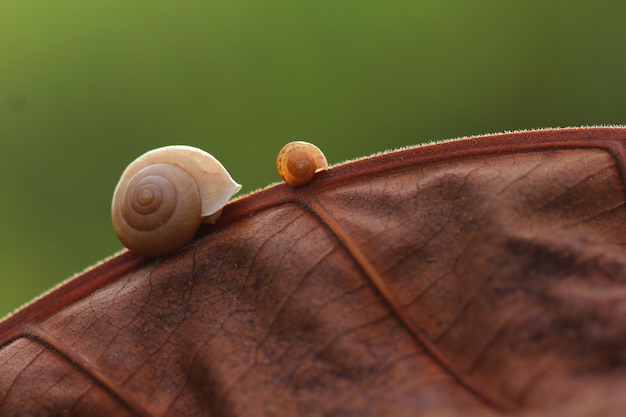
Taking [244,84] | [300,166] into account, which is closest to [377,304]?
A: [300,166]

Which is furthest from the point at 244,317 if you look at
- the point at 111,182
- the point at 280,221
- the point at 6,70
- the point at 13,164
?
the point at 6,70

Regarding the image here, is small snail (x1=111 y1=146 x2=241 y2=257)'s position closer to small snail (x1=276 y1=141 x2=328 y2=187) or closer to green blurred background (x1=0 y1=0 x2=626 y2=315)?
small snail (x1=276 y1=141 x2=328 y2=187)

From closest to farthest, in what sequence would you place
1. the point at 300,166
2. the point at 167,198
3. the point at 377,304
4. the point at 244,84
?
the point at 377,304
the point at 300,166
the point at 167,198
the point at 244,84

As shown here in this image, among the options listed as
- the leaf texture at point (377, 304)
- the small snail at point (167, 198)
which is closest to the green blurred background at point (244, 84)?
the small snail at point (167, 198)

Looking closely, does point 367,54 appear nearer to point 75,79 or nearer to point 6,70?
point 75,79

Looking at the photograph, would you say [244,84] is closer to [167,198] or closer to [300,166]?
[167,198]

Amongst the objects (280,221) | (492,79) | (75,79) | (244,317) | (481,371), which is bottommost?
(492,79)

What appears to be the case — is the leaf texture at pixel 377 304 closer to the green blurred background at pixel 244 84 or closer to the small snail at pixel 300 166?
the small snail at pixel 300 166
